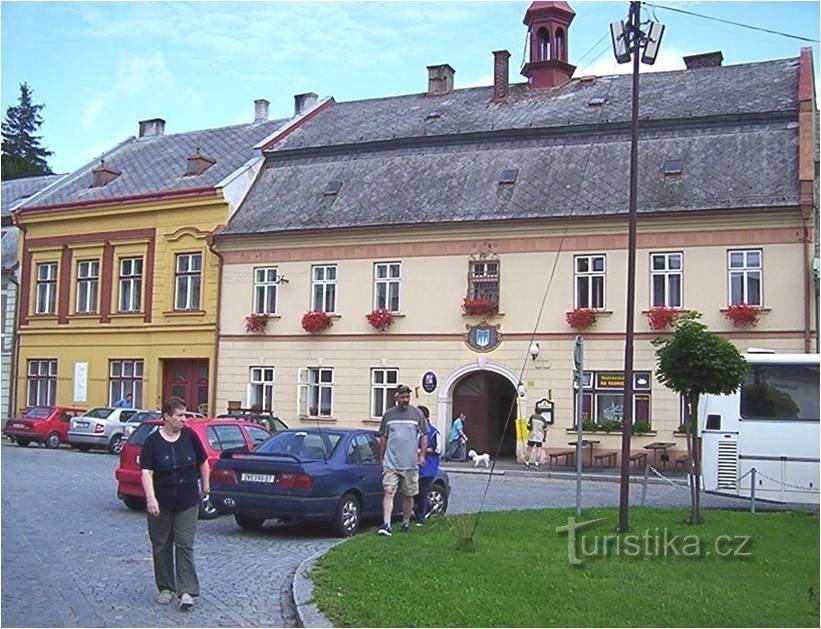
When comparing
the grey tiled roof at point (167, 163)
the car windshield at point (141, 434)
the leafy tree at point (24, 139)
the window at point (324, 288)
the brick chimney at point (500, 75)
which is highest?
the leafy tree at point (24, 139)

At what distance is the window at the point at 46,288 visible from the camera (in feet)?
130

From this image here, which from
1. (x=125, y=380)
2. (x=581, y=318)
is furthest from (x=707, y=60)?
(x=125, y=380)

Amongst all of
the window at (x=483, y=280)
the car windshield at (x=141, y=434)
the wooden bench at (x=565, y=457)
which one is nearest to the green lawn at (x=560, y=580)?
the car windshield at (x=141, y=434)

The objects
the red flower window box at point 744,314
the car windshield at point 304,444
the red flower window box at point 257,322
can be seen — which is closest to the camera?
the car windshield at point 304,444

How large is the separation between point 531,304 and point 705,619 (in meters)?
21.7

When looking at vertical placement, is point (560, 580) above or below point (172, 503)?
below

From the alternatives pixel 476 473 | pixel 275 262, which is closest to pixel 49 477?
pixel 476 473

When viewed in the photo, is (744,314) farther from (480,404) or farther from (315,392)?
(315,392)

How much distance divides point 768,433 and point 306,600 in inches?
454

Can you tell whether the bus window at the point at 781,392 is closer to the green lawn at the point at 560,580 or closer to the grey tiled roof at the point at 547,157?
the green lawn at the point at 560,580

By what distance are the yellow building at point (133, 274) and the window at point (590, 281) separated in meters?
12.5

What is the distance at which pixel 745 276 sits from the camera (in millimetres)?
27781

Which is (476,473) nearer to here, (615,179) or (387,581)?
(615,179)

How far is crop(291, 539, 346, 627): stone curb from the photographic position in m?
8.66
